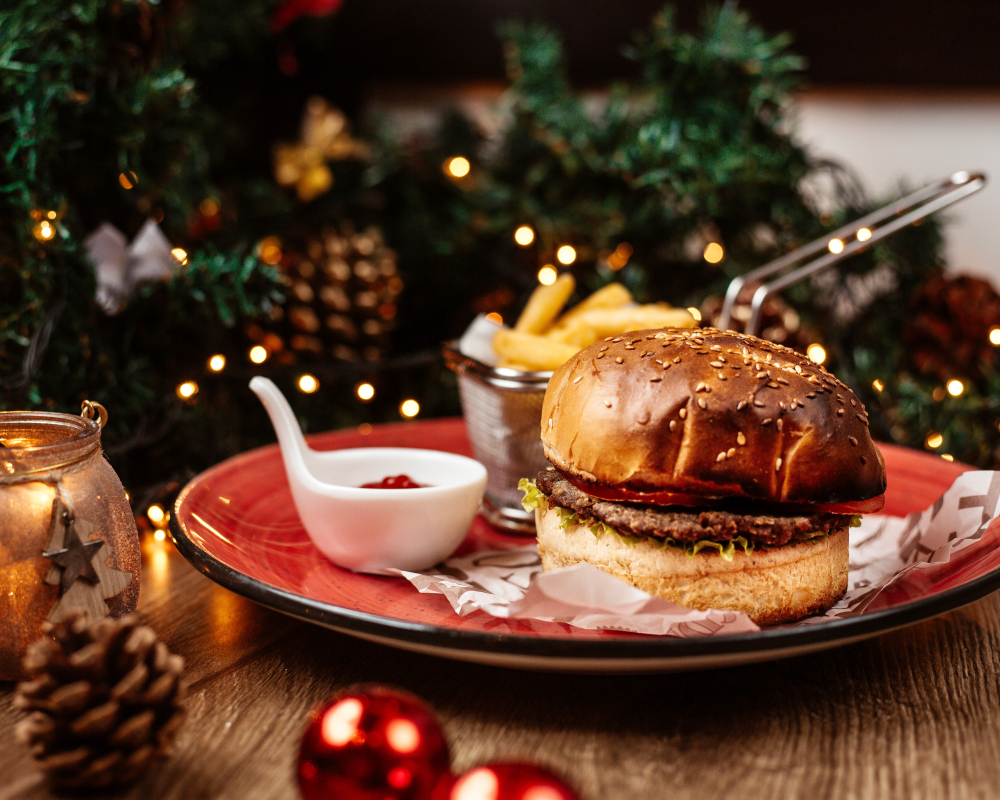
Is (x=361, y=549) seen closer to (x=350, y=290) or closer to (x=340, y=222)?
(x=350, y=290)

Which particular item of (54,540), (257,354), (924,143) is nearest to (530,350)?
(257,354)

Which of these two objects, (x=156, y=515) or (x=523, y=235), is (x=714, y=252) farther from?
(x=156, y=515)

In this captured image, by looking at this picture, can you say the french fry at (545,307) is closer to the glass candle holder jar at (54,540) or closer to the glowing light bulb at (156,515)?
the glowing light bulb at (156,515)

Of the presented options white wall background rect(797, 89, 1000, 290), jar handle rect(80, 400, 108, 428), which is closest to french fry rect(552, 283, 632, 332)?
jar handle rect(80, 400, 108, 428)

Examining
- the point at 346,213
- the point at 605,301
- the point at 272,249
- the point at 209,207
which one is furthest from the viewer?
the point at 346,213

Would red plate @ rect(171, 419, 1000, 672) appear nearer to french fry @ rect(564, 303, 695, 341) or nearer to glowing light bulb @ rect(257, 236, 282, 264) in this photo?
french fry @ rect(564, 303, 695, 341)

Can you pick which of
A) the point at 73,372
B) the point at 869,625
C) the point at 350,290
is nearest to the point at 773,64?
the point at 350,290

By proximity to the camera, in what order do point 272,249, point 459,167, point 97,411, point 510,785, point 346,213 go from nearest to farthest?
point 510,785 < point 97,411 < point 272,249 < point 459,167 < point 346,213
